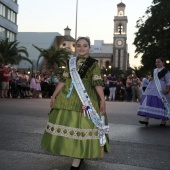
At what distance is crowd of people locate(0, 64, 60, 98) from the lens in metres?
19.0

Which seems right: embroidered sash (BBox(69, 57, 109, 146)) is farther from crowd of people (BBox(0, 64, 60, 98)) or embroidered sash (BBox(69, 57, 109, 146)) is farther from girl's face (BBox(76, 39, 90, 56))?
crowd of people (BBox(0, 64, 60, 98))

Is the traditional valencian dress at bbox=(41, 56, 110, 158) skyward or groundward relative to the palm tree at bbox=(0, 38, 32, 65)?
groundward

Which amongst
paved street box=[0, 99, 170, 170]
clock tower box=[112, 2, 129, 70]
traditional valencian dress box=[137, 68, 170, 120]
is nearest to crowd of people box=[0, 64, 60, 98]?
traditional valencian dress box=[137, 68, 170, 120]

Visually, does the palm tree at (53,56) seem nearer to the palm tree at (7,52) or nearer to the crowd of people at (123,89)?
the palm tree at (7,52)

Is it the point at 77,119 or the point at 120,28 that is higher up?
the point at 120,28

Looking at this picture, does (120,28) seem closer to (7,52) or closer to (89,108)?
(7,52)

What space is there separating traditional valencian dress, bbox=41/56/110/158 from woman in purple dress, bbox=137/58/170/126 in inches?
190

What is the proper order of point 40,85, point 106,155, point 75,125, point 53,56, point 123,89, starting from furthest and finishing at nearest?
point 53,56 → point 123,89 → point 40,85 → point 106,155 → point 75,125

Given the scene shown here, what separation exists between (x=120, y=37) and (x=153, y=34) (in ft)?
326

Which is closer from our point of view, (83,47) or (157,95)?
(83,47)

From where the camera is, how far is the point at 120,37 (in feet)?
469

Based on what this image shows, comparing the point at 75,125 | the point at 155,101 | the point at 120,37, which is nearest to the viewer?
the point at 75,125

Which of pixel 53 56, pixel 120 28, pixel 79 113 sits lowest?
pixel 79 113

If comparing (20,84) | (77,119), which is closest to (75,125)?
(77,119)
